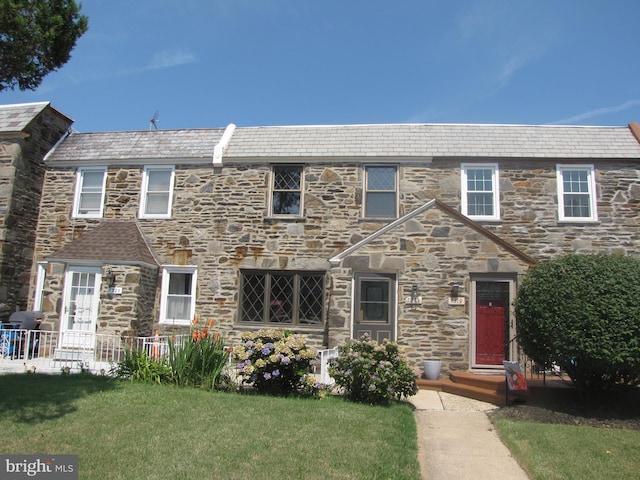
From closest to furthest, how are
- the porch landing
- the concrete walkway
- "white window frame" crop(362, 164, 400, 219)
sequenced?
the concrete walkway
the porch landing
"white window frame" crop(362, 164, 400, 219)

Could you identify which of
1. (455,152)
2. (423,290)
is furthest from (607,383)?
(455,152)

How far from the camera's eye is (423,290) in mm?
11898

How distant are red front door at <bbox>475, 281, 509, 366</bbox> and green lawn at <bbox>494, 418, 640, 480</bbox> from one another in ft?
11.8

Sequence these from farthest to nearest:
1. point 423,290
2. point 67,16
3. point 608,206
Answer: point 608,206
point 423,290
point 67,16

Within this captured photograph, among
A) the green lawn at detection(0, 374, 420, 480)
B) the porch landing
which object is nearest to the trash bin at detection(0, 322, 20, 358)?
the green lawn at detection(0, 374, 420, 480)

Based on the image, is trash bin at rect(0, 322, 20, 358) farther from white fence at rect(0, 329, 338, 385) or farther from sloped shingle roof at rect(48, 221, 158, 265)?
sloped shingle roof at rect(48, 221, 158, 265)

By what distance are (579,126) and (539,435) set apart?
10.8 metres

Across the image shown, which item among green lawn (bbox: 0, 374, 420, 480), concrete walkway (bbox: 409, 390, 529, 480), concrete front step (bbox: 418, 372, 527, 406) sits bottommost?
concrete walkway (bbox: 409, 390, 529, 480)

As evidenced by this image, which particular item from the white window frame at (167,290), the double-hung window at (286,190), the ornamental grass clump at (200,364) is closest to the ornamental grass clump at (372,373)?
the ornamental grass clump at (200,364)

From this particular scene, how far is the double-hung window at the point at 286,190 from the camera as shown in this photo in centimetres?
1455

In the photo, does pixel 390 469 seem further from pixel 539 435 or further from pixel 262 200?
pixel 262 200

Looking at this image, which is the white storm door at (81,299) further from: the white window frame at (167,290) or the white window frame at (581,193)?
the white window frame at (581,193)

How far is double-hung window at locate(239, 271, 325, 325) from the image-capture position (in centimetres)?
1385

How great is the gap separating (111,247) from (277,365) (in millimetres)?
6977
